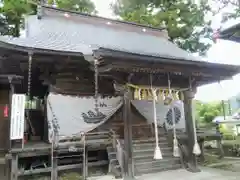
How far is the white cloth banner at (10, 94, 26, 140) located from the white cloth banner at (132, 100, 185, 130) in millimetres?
3857

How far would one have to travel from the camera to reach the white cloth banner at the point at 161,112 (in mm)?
8812

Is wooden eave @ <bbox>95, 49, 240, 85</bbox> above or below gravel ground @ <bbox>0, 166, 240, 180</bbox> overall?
above

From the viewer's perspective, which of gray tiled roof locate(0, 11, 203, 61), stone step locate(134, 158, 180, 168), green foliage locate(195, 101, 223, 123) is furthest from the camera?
green foliage locate(195, 101, 223, 123)

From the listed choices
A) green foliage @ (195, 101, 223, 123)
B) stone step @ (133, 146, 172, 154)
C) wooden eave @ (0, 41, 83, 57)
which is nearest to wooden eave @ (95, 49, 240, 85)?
wooden eave @ (0, 41, 83, 57)

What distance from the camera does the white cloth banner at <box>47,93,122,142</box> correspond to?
7.11 m

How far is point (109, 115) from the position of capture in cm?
794

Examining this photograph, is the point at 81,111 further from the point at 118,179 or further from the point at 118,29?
the point at 118,29

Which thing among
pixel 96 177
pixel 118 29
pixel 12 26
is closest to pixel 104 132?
pixel 96 177

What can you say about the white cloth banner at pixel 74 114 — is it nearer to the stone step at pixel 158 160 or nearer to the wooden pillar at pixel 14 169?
the wooden pillar at pixel 14 169

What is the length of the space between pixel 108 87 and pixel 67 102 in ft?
5.41

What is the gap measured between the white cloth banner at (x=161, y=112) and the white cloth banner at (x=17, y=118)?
386cm

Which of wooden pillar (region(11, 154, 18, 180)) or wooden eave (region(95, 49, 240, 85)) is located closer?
wooden eave (region(95, 49, 240, 85))

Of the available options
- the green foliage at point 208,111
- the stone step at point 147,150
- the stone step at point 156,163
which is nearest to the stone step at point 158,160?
the stone step at point 156,163

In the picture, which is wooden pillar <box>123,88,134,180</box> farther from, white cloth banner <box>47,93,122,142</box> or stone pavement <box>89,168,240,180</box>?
white cloth banner <box>47,93,122,142</box>
